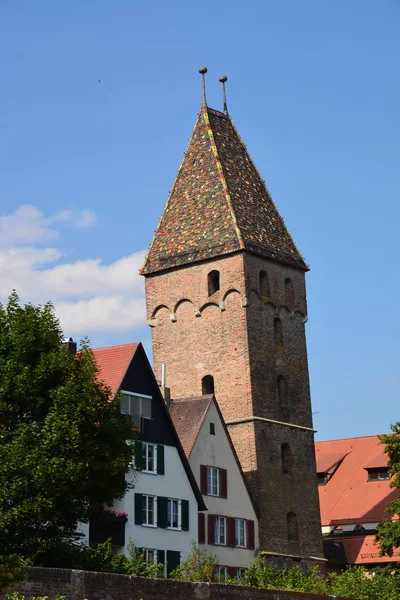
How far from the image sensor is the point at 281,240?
2509 inches

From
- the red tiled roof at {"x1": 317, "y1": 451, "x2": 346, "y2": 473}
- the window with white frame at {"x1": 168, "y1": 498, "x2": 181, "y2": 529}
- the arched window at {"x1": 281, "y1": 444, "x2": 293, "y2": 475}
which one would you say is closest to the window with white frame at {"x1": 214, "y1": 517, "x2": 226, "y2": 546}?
the window with white frame at {"x1": 168, "y1": 498, "x2": 181, "y2": 529}

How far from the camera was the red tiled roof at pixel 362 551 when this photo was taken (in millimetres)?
66188

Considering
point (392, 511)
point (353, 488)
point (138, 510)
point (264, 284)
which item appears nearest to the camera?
point (138, 510)

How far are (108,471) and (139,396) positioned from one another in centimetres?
951

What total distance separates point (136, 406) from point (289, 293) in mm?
17629

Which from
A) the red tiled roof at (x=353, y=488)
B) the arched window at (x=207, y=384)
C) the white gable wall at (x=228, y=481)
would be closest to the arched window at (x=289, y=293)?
the arched window at (x=207, y=384)

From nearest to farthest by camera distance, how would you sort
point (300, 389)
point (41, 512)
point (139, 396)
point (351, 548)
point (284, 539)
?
point (41, 512), point (139, 396), point (284, 539), point (300, 389), point (351, 548)

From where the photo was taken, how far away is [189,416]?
175 feet

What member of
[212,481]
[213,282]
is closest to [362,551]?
[213,282]

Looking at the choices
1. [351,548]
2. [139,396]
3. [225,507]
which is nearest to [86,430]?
[139,396]

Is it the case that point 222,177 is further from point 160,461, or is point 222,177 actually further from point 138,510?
point 138,510

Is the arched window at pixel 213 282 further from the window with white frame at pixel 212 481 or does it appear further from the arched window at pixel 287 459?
the window with white frame at pixel 212 481

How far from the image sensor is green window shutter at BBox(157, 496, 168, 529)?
47.6 meters

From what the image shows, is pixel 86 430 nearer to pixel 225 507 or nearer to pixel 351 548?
pixel 225 507
